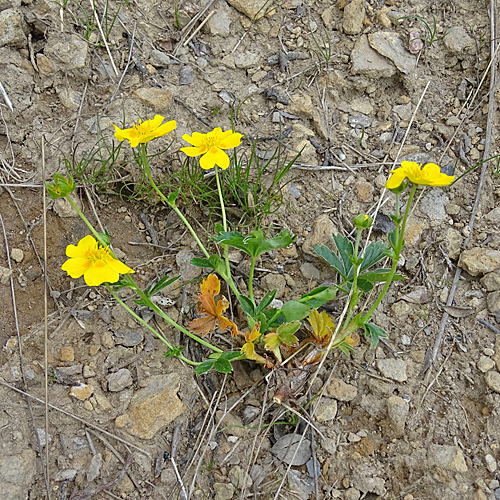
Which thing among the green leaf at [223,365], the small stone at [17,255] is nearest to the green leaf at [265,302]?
the green leaf at [223,365]

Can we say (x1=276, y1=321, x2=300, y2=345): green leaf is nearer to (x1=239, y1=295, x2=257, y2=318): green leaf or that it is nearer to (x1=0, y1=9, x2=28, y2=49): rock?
(x1=239, y1=295, x2=257, y2=318): green leaf

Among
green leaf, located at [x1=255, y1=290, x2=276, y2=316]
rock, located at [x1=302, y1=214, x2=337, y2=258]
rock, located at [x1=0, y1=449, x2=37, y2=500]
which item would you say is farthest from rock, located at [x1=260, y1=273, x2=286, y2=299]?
rock, located at [x1=0, y1=449, x2=37, y2=500]

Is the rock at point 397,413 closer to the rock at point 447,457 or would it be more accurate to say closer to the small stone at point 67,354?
the rock at point 447,457

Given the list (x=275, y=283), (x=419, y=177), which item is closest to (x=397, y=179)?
(x=419, y=177)

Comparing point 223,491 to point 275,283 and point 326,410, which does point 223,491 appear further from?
point 275,283

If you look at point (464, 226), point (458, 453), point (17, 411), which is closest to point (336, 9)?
point (464, 226)

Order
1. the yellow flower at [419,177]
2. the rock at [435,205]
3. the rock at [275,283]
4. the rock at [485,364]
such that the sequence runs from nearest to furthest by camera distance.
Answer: the yellow flower at [419,177], the rock at [485,364], the rock at [275,283], the rock at [435,205]
